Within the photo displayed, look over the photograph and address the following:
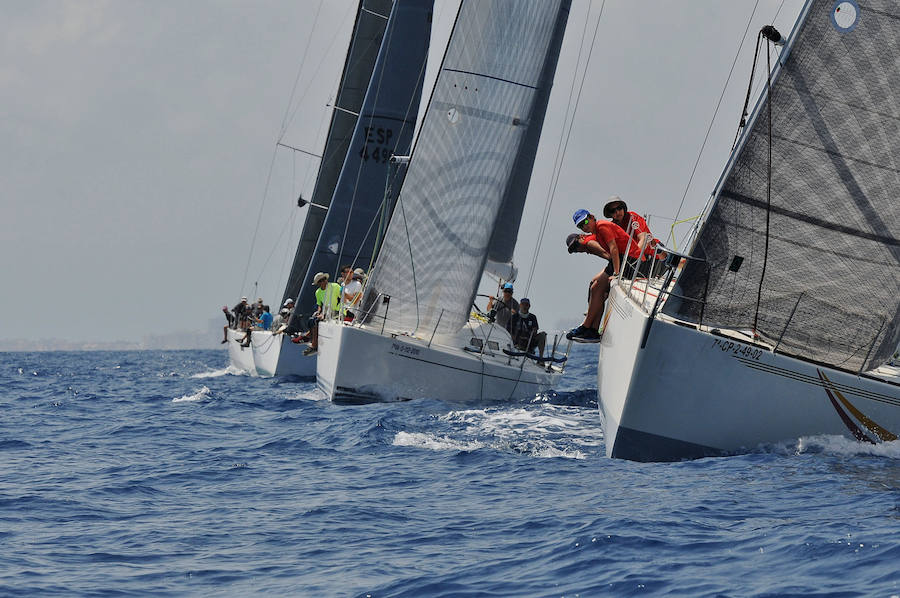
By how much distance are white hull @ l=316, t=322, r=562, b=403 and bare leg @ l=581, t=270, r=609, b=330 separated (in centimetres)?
305

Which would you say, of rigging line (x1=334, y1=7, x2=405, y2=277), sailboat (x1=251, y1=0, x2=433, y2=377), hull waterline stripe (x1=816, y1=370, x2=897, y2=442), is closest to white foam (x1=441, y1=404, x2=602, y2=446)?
hull waterline stripe (x1=816, y1=370, x2=897, y2=442)

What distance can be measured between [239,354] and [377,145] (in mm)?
7106

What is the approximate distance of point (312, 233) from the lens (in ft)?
73.7

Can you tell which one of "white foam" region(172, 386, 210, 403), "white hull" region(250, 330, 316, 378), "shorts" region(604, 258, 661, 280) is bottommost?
"white foam" region(172, 386, 210, 403)

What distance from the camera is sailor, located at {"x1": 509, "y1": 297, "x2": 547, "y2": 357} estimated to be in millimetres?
15094

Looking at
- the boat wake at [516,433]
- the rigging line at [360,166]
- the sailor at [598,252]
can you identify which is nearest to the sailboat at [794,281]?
the boat wake at [516,433]

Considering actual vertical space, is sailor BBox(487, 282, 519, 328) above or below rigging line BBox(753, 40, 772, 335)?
below

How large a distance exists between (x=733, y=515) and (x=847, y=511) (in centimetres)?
66

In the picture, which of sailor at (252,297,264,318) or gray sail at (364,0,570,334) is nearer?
gray sail at (364,0,570,334)

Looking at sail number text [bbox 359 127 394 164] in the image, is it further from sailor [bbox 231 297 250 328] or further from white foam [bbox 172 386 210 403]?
sailor [bbox 231 297 250 328]

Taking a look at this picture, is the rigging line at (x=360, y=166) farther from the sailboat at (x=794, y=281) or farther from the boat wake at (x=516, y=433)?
the sailboat at (x=794, y=281)

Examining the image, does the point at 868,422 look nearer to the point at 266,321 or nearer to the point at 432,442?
the point at 432,442

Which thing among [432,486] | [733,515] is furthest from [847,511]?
[432,486]

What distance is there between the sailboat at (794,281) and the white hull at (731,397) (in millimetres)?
11
